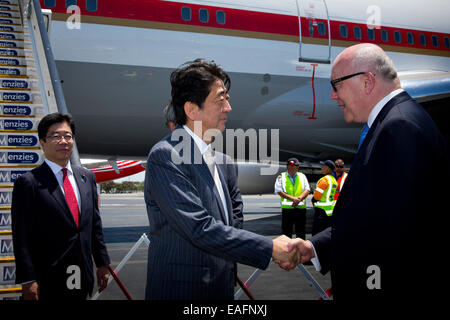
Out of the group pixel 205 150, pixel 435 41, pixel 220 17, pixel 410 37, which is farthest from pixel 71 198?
pixel 435 41

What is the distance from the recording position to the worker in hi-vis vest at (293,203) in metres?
8.86

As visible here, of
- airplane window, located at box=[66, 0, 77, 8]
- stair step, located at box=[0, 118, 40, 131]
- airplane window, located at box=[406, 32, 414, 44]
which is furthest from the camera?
airplane window, located at box=[406, 32, 414, 44]

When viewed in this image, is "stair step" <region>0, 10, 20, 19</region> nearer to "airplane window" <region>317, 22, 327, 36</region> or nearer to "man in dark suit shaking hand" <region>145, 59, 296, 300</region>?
"airplane window" <region>317, 22, 327, 36</region>

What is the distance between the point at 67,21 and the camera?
7742mm

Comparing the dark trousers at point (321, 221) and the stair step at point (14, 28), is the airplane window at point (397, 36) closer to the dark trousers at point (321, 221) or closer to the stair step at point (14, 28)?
the dark trousers at point (321, 221)

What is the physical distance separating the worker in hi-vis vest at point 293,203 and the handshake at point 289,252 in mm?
6176

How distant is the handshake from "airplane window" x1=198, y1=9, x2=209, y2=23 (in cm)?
699

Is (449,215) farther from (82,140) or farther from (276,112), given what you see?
(82,140)

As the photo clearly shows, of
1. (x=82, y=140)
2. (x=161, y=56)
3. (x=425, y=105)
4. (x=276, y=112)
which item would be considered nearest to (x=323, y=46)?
(x=276, y=112)

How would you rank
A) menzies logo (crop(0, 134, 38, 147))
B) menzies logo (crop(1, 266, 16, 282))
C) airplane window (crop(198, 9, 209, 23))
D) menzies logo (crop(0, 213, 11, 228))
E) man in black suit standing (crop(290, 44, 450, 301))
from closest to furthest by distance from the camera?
1. man in black suit standing (crop(290, 44, 450, 301))
2. menzies logo (crop(1, 266, 16, 282))
3. menzies logo (crop(0, 213, 11, 228))
4. menzies logo (crop(0, 134, 38, 147))
5. airplane window (crop(198, 9, 209, 23))

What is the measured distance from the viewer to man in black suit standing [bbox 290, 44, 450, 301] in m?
1.77

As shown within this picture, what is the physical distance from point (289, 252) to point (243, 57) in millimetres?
7140

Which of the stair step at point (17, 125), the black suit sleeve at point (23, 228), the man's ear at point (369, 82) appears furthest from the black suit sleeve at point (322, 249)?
the stair step at point (17, 125)

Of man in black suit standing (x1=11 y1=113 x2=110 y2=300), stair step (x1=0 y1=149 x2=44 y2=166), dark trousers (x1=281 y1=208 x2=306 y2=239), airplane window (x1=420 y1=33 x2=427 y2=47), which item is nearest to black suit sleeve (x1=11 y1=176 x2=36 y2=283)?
man in black suit standing (x1=11 y1=113 x2=110 y2=300)
